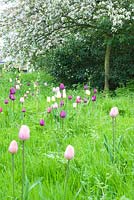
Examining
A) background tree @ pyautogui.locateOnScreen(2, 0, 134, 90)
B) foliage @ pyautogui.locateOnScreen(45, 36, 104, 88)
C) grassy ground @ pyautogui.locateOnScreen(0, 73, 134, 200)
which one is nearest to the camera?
grassy ground @ pyautogui.locateOnScreen(0, 73, 134, 200)

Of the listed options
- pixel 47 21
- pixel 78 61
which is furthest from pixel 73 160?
pixel 78 61

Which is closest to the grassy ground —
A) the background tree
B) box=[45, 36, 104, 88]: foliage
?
the background tree

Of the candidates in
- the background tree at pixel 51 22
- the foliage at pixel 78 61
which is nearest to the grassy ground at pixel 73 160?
the background tree at pixel 51 22

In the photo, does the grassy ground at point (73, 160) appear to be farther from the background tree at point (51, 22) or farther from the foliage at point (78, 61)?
the foliage at point (78, 61)

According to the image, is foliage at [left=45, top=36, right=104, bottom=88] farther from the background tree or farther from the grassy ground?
the grassy ground

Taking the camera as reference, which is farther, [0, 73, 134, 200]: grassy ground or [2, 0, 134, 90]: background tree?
[2, 0, 134, 90]: background tree

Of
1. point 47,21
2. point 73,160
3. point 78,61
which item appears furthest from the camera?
point 78,61

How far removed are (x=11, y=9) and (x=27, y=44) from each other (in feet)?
2.87

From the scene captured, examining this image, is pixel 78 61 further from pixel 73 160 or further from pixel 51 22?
pixel 73 160

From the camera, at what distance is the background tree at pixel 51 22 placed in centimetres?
809

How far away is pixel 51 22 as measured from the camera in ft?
27.6

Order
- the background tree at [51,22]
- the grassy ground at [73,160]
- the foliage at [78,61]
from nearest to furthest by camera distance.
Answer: the grassy ground at [73,160], the background tree at [51,22], the foliage at [78,61]

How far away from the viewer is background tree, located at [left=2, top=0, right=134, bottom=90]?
26.5ft

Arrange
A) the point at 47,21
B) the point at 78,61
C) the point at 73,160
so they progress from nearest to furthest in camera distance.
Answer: the point at 73,160 → the point at 47,21 → the point at 78,61
